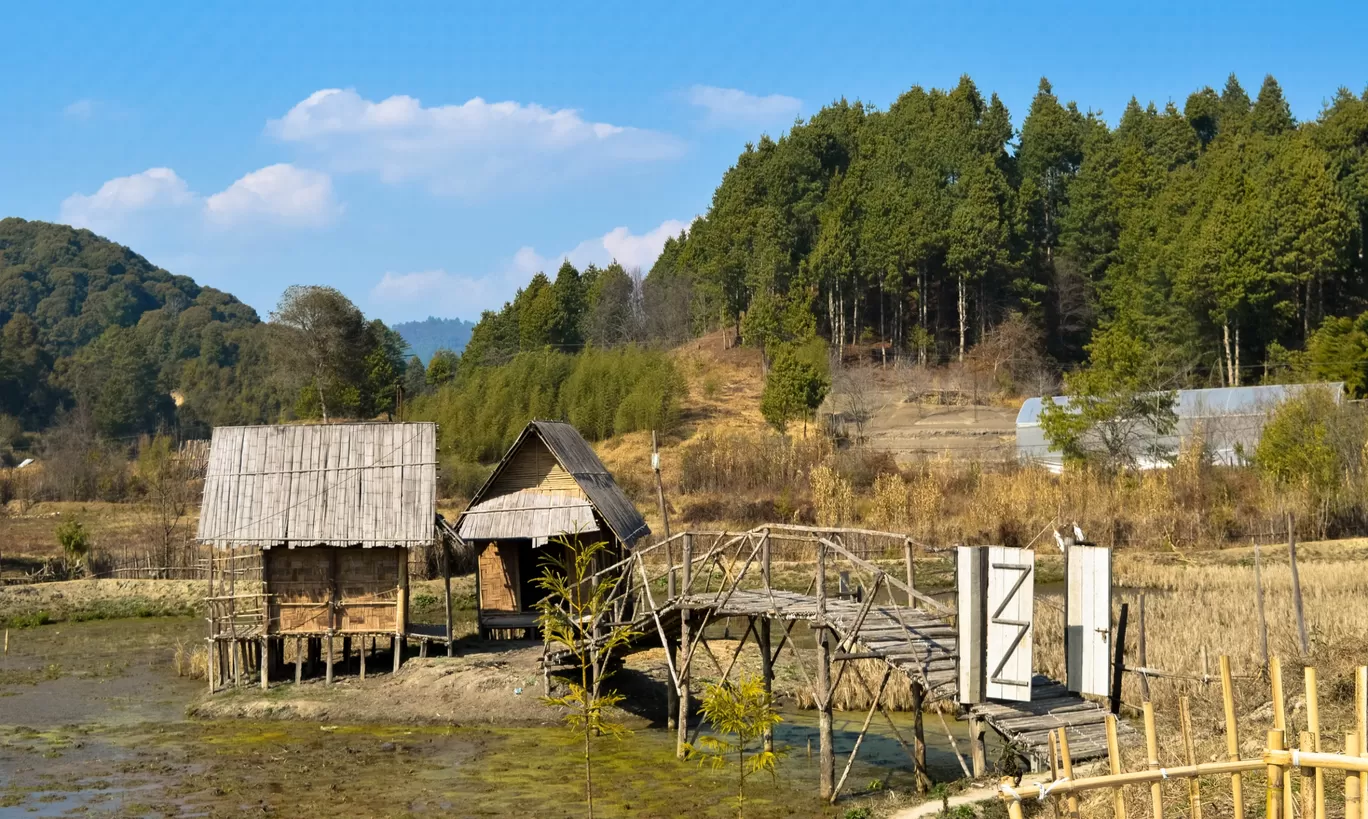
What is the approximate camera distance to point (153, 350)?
4488 inches

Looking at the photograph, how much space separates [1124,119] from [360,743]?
7588 cm

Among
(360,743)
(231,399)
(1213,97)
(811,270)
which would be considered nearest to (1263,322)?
(811,270)

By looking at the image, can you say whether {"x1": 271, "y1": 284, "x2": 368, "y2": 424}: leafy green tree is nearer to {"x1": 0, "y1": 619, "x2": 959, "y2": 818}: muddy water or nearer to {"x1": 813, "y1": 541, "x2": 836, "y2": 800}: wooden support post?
{"x1": 0, "y1": 619, "x2": 959, "y2": 818}: muddy water

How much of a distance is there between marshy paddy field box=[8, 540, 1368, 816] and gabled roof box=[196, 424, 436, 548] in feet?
9.09

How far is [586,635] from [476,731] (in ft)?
25.5

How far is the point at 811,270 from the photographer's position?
69188 millimetres

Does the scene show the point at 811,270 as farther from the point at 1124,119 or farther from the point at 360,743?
the point at 360,743

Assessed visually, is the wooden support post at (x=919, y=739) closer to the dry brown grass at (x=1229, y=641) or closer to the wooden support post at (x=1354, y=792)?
the dry brown grass at (x=1229, y=641)

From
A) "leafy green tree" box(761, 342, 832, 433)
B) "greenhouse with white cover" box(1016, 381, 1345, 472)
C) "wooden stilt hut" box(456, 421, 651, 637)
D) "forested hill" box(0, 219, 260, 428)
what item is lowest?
"wooden stilt hut" box(456, 421, 651, 637)

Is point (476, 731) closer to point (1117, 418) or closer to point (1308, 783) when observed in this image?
point (1308, 783)

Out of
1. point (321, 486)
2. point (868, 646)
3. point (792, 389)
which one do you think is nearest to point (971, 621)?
point (868, 646)

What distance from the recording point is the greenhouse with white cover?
4638 centimetres

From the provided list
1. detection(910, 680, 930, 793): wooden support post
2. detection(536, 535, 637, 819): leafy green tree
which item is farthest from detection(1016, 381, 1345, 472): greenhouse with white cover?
detection(910, 680, 930, 793): wooden support post

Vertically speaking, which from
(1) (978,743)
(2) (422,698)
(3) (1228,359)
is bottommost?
(2) (422,698)
